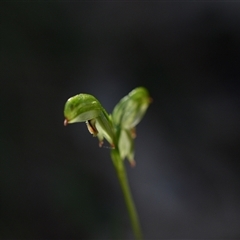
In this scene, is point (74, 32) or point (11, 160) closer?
point (11, 160)

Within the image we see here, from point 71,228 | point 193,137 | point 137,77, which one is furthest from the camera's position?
point 137,77

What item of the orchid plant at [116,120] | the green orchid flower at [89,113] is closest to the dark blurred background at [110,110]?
the orchid plant at [116,120]

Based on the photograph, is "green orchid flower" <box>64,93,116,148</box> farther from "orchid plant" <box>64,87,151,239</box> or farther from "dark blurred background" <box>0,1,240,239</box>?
"dark blurred background" <box>0,1,240,239</box>

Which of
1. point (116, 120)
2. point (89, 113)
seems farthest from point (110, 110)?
point (89, 113)

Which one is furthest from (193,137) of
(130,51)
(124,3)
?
(124,3)

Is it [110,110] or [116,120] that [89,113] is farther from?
[110,110]

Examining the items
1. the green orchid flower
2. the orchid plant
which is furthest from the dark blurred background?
the green orchid flower

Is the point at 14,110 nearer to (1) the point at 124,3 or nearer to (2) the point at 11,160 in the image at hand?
(2) the point at 11,160

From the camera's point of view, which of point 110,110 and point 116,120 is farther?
point 110,110
